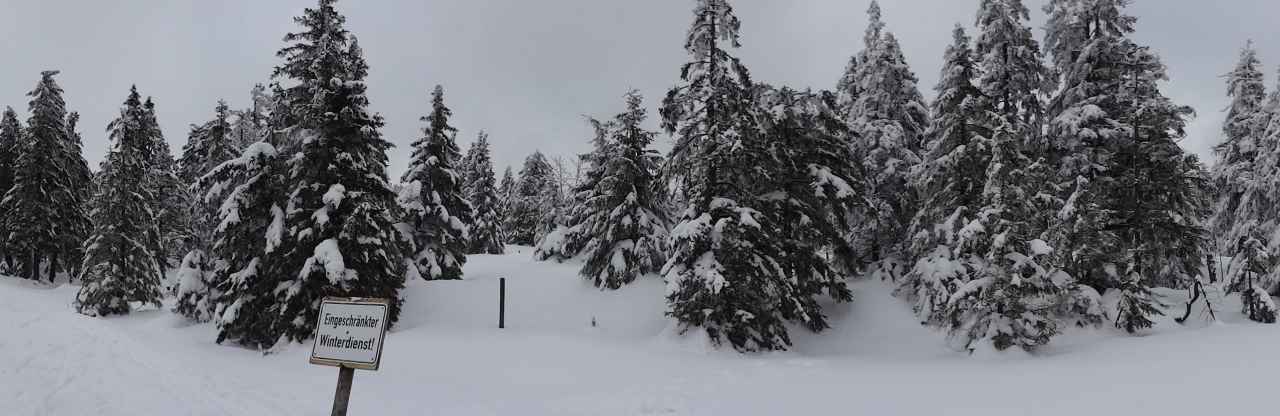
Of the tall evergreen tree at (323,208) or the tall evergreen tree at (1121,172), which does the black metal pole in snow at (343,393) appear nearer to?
the tall evergreen tree at (323,208)

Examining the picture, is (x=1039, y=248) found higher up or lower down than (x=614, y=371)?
higher up

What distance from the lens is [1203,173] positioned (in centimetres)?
1877

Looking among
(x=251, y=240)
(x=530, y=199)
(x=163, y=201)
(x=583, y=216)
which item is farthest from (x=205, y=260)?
(x=530, y=199)

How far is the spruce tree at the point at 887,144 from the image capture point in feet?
69.9

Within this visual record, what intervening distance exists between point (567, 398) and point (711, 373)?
10.9 ft

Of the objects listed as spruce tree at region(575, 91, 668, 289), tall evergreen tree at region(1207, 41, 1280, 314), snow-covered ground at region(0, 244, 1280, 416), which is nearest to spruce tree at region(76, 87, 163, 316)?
snow-covered ground at region(0, 244, 1280, 416)

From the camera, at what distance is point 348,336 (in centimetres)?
630

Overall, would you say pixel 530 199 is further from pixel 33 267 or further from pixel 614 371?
pixel 614 371

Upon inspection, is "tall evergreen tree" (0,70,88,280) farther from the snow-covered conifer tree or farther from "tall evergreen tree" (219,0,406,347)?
the snow-covered conifer tree

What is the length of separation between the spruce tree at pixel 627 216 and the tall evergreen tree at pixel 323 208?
6138 millimetres

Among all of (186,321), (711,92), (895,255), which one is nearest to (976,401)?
(711,92)

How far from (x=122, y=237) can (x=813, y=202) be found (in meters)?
25.0

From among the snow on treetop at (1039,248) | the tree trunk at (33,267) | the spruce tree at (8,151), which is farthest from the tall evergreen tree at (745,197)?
the spruce tree at (8,151)

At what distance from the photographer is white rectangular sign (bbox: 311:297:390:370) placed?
6.11 metres
